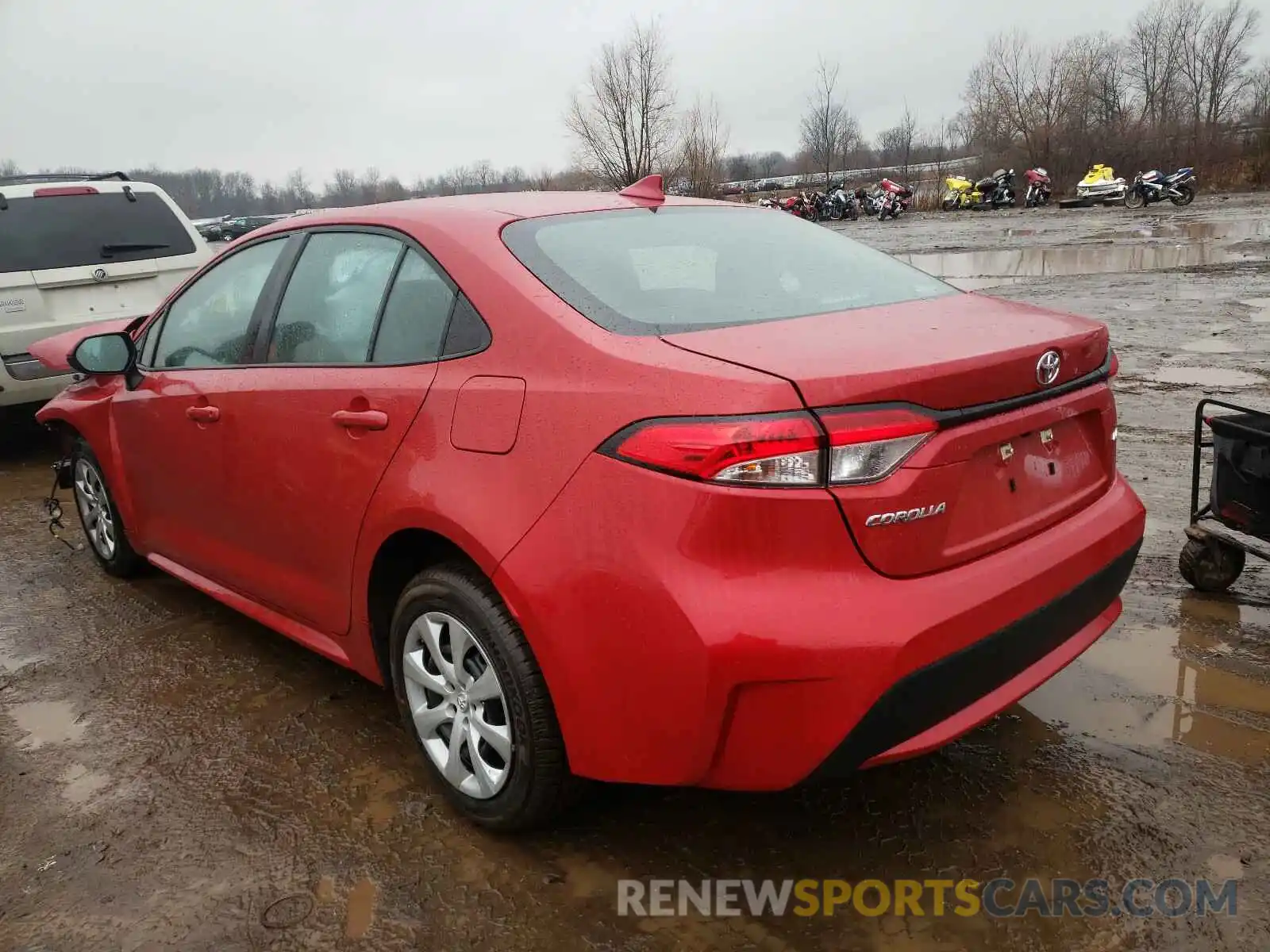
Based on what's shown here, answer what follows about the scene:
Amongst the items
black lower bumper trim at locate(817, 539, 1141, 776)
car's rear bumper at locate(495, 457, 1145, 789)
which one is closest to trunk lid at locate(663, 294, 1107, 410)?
car's rear bumper at locate(495, 457, 1145, 789)

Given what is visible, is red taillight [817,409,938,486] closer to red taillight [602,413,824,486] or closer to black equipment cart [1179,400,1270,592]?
red taillight [602,413,824,486]

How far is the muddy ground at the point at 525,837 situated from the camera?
2184 mm

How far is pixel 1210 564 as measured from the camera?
3.67 meters

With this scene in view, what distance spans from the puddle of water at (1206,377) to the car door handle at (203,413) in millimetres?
6601

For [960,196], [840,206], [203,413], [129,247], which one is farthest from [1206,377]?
[960,196]

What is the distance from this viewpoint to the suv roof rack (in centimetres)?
678

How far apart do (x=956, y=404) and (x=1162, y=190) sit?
3544 centimetres

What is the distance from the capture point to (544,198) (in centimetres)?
301

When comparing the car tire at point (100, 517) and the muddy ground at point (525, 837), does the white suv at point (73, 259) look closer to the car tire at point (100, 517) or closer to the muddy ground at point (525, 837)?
the car tire at point (100, 517)

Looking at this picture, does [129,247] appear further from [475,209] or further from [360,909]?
[360,909]

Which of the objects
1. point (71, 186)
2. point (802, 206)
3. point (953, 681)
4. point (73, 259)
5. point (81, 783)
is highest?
point (71, 186)

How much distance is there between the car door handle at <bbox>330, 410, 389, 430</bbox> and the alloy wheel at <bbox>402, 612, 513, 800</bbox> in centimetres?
52

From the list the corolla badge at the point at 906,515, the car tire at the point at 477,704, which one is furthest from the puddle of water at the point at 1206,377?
the car tire at the point at 477,704

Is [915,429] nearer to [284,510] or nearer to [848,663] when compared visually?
[848,663]
